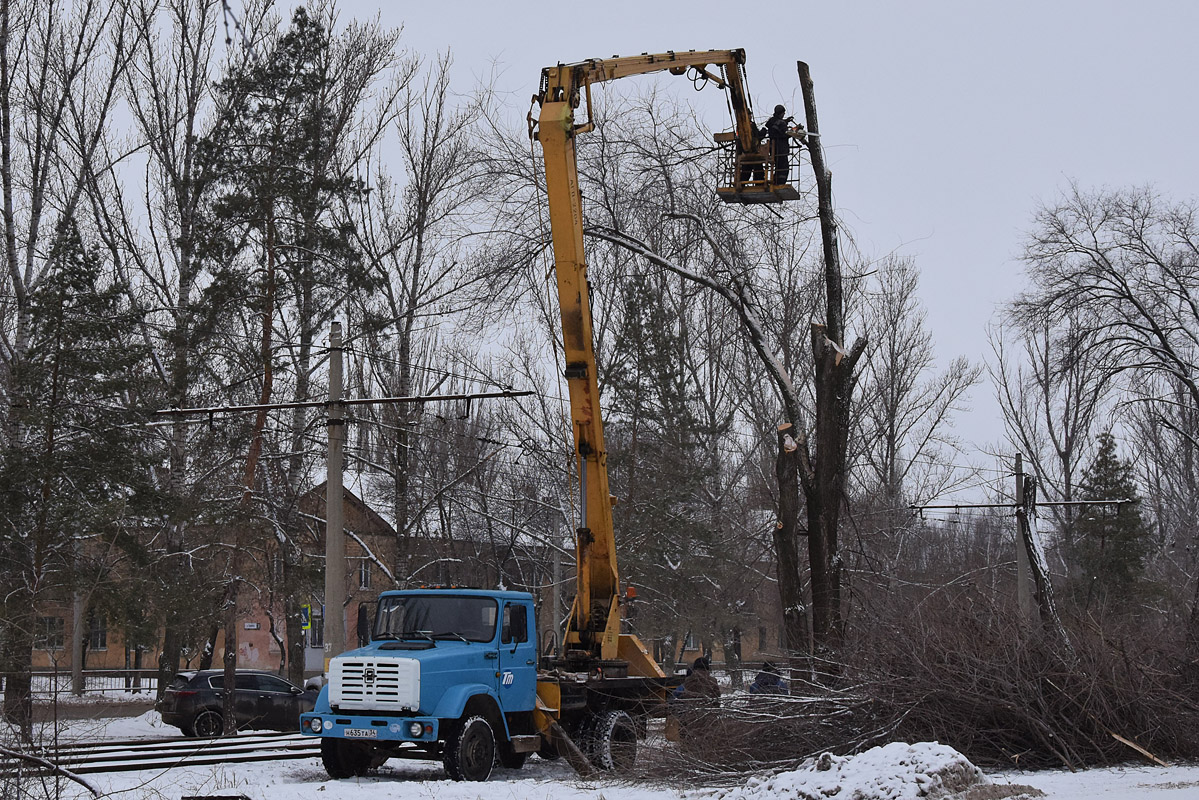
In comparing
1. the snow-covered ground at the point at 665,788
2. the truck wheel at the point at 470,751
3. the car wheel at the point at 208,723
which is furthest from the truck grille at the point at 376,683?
the car wheel at the point at 208,723

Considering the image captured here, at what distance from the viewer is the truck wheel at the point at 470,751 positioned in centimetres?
1347

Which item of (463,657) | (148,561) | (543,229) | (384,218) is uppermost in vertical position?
(384,218)

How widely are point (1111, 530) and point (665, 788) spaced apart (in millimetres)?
41341

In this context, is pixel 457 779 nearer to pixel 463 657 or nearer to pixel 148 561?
pixel 463 657

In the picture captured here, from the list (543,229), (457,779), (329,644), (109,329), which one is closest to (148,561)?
(109,329)

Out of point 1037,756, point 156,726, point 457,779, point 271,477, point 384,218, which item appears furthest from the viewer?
point 384,218

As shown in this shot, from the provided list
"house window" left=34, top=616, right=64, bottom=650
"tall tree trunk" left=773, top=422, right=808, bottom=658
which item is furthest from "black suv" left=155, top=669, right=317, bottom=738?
"tall tree trunk" left=773, top=422, right=808, bottom=658

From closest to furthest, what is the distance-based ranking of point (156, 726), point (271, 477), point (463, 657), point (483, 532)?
point (463, 657) → point (156, 726) → point (271, 477) → point (483, 532)

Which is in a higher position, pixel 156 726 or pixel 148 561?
pixel 148 561

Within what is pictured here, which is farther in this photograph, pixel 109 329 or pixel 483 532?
pixel 483 532

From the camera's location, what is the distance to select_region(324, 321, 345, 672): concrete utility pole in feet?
59.9

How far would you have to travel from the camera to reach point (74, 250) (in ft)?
85.1

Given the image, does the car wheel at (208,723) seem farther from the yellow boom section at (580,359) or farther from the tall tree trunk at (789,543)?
the tall tree trunk at (789,543)

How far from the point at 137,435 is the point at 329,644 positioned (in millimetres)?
10065
